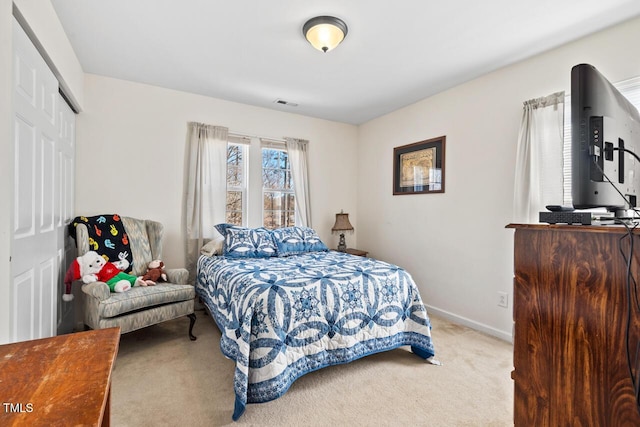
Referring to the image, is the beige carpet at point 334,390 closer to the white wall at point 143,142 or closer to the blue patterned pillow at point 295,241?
the blue patterned pillow at point 295,241

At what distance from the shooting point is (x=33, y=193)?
1.76 metres

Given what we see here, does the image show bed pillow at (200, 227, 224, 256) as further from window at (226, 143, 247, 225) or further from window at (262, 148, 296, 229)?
window at (262, 148, 296, 229)

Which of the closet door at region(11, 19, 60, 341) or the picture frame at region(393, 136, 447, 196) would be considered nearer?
the closet door at region(11, 19, 60, 341)

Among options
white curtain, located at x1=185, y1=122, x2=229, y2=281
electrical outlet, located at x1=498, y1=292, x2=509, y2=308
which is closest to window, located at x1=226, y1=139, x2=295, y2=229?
white curtain, located at x1=185, y1=122, x2=229, y2=281

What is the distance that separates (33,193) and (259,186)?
241cm

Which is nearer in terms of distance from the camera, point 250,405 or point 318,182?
point 250,405

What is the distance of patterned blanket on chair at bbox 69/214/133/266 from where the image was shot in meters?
2.69

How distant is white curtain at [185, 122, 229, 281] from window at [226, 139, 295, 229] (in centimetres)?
20

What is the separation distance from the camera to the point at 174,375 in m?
2.14

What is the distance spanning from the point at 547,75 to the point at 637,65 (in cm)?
55

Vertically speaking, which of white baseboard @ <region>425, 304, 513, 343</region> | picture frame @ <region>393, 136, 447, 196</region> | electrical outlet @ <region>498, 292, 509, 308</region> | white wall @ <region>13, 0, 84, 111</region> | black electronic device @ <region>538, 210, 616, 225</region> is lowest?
white baseboard @ <region>425, 304, 513, 343</region>

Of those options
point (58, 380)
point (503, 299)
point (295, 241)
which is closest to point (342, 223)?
point (295, 241)

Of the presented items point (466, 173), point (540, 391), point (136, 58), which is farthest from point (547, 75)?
point (136, 58)

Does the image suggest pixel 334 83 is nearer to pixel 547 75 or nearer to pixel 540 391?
pixel 547 75
